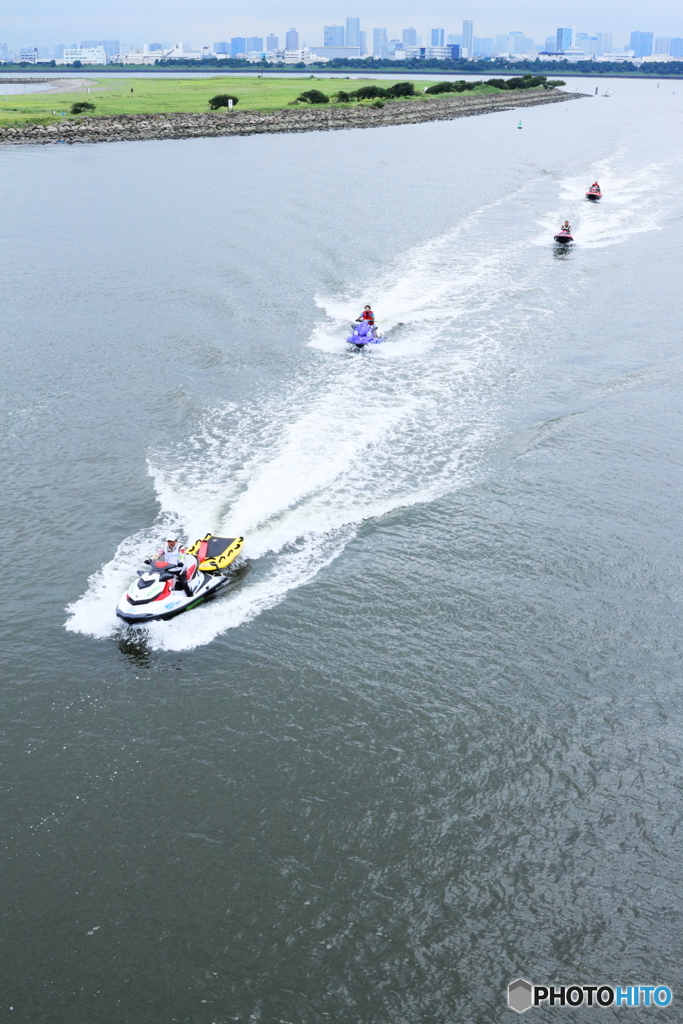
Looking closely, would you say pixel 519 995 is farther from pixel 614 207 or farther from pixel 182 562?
pixel 614 207

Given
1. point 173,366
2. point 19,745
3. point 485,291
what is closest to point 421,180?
point 485,291

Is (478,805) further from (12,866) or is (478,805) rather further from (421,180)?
(421,180)

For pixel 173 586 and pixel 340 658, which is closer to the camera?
A: pixel 340 658

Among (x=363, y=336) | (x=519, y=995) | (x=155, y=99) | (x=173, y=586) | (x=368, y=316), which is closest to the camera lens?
(x=519, y=995)

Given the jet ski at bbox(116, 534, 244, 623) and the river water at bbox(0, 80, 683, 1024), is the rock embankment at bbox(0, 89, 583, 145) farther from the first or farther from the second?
the jet ski at bbox(116, 534, 244, 623)

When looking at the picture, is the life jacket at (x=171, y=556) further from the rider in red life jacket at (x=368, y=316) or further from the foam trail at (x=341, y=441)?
the rider in red life jacket at (x=368, y=316)

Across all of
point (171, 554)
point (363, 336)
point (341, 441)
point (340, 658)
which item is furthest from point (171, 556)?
point (363, 336)

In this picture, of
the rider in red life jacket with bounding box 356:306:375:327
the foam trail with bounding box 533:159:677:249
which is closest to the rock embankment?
the foam trail with bounding box 533:159:677:249
